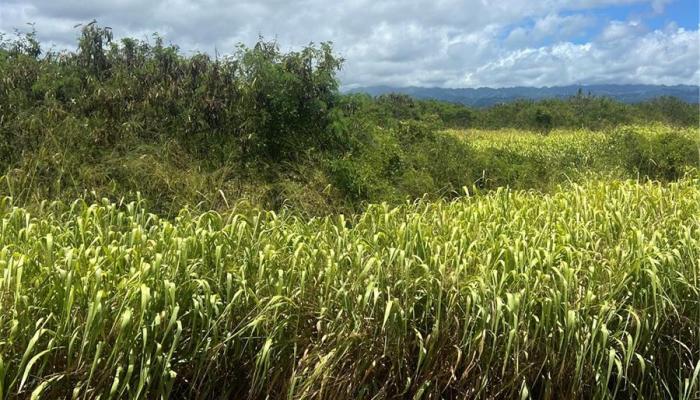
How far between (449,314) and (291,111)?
13.9 feet

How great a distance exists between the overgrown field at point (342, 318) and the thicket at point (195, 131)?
235cm

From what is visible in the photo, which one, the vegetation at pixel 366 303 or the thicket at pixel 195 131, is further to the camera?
the thicket at pixel 195 131

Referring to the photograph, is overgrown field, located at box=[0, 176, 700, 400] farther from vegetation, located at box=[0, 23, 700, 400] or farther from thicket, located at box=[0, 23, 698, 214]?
thicket, located at box=[0, 23, 698, 214]

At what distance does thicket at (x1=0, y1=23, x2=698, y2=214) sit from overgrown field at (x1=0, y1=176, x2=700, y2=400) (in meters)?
2.35

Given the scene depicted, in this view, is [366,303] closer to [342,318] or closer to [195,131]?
[342,318]

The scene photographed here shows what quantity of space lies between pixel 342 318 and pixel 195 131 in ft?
13.9

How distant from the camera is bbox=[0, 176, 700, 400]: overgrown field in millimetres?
1910

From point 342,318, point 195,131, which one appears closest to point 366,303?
point 342,318

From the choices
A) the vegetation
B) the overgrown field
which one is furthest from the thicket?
the overgrown field

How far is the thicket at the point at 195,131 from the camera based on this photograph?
16.3 feet

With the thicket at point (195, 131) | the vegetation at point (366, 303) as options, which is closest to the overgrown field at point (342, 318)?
the vegetation at point (366, 303)

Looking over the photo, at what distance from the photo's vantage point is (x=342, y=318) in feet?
7.29

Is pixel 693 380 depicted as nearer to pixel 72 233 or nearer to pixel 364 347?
pixel 364 347

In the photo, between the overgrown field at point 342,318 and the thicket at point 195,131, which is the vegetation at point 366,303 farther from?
the thicket at point 195,131
